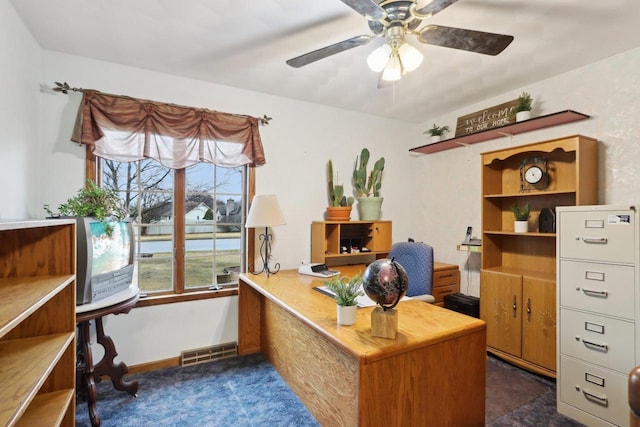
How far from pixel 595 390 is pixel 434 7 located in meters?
2.41

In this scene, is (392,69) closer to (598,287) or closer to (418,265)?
(418,265)

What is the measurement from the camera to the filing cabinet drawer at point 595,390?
1.84 metres

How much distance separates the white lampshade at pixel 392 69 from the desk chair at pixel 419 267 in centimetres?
135

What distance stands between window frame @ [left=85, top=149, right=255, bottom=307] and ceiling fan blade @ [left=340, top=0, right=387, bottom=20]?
1881 millimetres

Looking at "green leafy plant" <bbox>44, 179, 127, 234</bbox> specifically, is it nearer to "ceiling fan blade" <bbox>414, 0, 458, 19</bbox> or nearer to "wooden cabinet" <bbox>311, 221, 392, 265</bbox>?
"wooden cabinet" <bbox>311, 221, 392, 265</bbox>

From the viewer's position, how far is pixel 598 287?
1948mm

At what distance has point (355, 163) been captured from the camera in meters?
3.62

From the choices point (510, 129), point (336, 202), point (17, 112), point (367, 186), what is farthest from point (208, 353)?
point (510, 129)

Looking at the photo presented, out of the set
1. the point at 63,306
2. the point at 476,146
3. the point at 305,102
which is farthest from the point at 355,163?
the point at 63,306

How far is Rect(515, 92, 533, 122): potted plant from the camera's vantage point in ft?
8.84

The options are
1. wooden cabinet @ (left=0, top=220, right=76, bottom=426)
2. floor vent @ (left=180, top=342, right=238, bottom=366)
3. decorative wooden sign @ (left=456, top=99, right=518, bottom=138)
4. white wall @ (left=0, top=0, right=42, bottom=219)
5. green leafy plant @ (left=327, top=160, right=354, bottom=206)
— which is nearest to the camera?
wooden cabinet @ (left=0, top=220, right=76, bottom=426)

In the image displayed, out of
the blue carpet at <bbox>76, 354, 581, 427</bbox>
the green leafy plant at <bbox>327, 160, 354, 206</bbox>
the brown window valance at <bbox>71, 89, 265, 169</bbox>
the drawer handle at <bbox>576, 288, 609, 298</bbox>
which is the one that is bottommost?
the blue carpet at <bbox>76, 354, 581, 427</bbox>

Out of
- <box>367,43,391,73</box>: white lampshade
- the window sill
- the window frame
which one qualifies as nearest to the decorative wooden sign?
<box>367,43,391,73</box>: white lampshade

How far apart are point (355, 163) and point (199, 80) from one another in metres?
1.81
